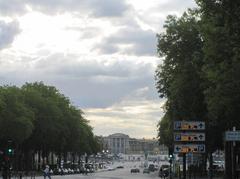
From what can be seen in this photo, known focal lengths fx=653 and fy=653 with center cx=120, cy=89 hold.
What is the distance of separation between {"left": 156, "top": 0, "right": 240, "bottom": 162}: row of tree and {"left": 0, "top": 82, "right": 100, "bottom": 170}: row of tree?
29111 millimetres

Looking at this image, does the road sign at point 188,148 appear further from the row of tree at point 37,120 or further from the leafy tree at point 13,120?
the leafy tree at point 13,120

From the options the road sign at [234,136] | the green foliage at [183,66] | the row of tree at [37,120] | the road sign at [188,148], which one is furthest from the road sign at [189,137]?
the row of tree at [37,120]

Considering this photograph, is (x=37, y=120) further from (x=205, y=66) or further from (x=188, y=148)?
(x=188, y=148)

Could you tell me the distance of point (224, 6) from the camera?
3125 cm

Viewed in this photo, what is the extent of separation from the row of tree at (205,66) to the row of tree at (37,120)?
29.1 meters

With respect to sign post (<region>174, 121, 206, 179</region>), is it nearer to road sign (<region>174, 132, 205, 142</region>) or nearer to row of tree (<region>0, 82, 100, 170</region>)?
road sign (<region>174, 132, 205, 142</region>)

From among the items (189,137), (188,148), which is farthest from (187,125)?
(188,148)

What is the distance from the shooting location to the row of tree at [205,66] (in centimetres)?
3591

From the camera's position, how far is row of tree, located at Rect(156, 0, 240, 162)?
118ft

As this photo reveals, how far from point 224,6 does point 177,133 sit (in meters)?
8.62

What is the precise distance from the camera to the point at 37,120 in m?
112

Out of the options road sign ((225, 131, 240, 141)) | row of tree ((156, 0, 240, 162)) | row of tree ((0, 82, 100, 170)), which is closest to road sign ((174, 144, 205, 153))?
row of tree ((156, 0, 240, 162))

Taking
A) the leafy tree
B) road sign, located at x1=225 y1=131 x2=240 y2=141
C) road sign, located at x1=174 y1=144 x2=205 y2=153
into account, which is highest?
the leafy tree

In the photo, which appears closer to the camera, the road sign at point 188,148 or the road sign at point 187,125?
the road sign at point 187,125
